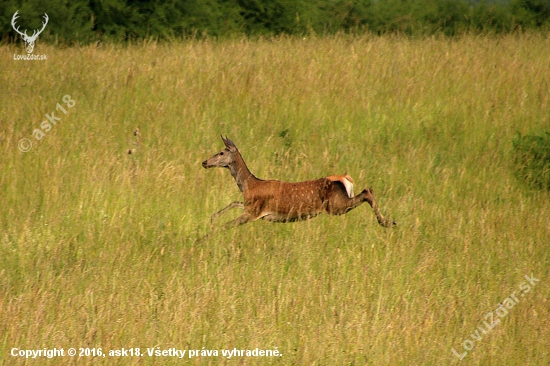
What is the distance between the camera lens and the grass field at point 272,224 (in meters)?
4.12

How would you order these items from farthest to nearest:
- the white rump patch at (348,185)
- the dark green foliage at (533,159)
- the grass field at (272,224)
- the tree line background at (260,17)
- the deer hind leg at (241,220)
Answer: the tree line background at (260,17) < the dark green foliage at (533,159) < the white rump patch at (348,185) < the deer hind leg at (241,220) < the grass field at (272,224)

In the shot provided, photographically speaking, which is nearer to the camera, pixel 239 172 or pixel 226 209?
pixel 226 209

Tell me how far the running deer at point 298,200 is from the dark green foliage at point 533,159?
2.22m

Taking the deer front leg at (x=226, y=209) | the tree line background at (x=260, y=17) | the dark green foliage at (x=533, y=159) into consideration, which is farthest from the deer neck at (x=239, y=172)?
the tree line background at (x=260, y=17)

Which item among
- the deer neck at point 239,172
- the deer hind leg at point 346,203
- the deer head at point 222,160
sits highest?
the deer head at point 222,160

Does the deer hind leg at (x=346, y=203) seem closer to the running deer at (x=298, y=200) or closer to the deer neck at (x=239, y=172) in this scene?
the running deer at (x=298, y=200)

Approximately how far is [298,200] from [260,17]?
12.7 meters

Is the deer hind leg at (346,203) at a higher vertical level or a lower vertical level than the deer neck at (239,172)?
lower

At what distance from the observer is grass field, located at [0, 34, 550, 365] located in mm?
4125

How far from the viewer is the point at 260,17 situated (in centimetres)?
1778

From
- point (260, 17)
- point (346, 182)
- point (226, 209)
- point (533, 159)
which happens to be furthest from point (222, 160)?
point (260, 17)

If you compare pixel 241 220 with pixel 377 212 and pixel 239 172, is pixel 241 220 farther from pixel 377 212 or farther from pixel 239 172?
pixel 377 212

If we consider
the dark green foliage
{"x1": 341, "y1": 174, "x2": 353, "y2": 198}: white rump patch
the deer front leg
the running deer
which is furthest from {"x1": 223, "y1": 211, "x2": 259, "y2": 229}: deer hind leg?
the dark green foliage

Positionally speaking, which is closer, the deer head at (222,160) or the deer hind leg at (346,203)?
the deer hind leg at (346,203)
